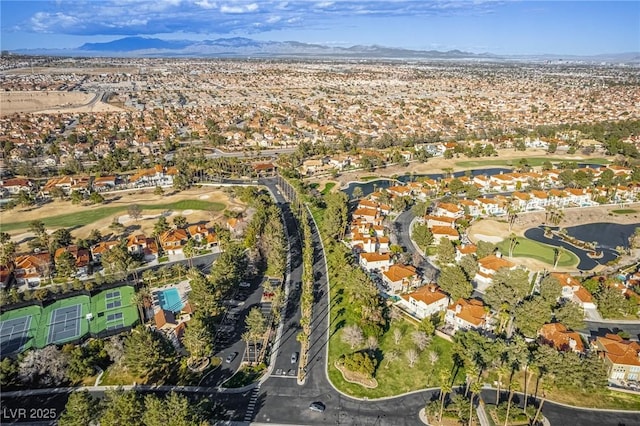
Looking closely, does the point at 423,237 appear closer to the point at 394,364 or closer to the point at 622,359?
the point at 394,364

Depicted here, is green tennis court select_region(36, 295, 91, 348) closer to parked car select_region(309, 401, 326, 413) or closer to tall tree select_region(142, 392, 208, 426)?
tall tree select_region(142, 392, 208, 426)

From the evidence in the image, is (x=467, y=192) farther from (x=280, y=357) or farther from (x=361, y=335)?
(x=280, y=357)

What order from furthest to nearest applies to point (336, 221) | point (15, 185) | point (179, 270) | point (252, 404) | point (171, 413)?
point (15, 185) → point (336, 221) → point (179, 270) → point (252, 404) → point (171, 413)

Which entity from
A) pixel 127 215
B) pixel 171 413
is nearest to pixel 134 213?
pixel 127 215

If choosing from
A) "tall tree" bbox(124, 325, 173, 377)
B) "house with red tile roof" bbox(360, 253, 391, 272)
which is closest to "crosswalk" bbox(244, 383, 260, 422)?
"tall tree" bbox(124, 325, 173, 377)

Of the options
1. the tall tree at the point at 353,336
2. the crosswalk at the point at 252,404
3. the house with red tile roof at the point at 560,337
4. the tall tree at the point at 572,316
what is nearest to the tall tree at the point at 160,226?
the crosswalk at the point at 252,404

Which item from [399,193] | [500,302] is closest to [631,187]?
[399,193]
